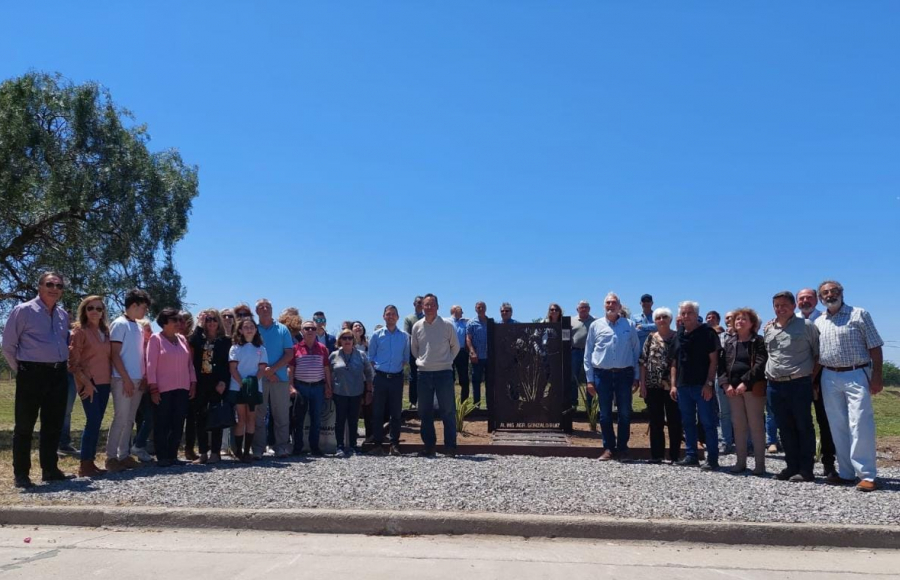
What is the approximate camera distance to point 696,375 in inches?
333

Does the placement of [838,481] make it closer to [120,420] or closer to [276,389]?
[276,389]

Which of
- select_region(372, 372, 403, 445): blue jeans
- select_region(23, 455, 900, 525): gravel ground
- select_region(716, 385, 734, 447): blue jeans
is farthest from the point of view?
select_region(716, 385, 734, 447): blue jeans

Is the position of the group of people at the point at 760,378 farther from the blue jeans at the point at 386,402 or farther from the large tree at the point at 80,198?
the large tree at the point at 80,198

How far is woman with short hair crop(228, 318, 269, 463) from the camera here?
342 inches

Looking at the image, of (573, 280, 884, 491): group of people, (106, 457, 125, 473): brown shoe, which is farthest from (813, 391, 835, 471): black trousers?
(106, 457, 125, 473): brown shoe

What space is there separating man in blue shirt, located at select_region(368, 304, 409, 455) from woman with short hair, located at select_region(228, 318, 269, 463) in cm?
156

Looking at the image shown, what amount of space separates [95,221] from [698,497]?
11.6 meters

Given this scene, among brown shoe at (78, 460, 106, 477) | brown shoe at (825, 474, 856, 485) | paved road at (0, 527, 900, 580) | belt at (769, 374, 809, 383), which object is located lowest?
paved road at (0, 527, 900, 580)

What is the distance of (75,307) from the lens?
512 inches

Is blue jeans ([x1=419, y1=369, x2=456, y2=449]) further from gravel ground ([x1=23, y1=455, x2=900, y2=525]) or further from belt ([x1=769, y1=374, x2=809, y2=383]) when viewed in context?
belt ([x1=769, y1=374, x2=809, y2=383])

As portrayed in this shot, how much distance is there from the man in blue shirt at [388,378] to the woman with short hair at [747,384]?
3.97 metres

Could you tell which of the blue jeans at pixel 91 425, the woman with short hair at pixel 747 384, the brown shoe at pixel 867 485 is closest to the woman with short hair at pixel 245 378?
the blue jeans at pixel 91 425

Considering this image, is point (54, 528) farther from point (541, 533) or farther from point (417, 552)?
point (541, 533)

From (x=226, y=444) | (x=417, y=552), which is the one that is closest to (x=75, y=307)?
(x=226, y=444)
